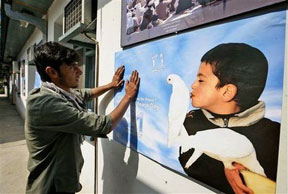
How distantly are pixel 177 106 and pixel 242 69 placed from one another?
1.25ft

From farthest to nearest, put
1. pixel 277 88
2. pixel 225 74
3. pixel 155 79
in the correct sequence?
pixel 155 79
pixel 225 74
pixel 277 88

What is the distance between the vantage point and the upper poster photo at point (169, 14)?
0.71m

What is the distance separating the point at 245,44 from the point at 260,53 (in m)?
0.07

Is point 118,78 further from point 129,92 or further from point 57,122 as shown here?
point 57,122

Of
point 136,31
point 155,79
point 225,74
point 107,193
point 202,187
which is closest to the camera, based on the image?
point 225,74

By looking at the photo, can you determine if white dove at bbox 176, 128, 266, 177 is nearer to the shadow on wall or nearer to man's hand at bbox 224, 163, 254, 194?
man's hand at bbox 224, 163, 254, 194

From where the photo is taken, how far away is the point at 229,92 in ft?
2.36

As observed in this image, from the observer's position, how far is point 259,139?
2.10 feet

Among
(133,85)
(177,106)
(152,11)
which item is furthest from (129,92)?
(152,11)

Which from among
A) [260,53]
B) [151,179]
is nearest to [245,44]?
[260,53]

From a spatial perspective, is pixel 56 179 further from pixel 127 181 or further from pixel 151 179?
pixel 151 179

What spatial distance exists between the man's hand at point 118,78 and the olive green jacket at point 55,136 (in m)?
0.38

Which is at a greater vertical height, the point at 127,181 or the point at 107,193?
the point at 127,181

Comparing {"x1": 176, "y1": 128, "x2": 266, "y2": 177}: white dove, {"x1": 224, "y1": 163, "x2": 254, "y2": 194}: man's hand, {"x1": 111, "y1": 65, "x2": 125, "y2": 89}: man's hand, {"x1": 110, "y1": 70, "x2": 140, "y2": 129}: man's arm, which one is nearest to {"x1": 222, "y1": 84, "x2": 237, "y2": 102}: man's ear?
{"x1": 176, "y1": 128, "x2": 266, "y2": 177}: white dove
